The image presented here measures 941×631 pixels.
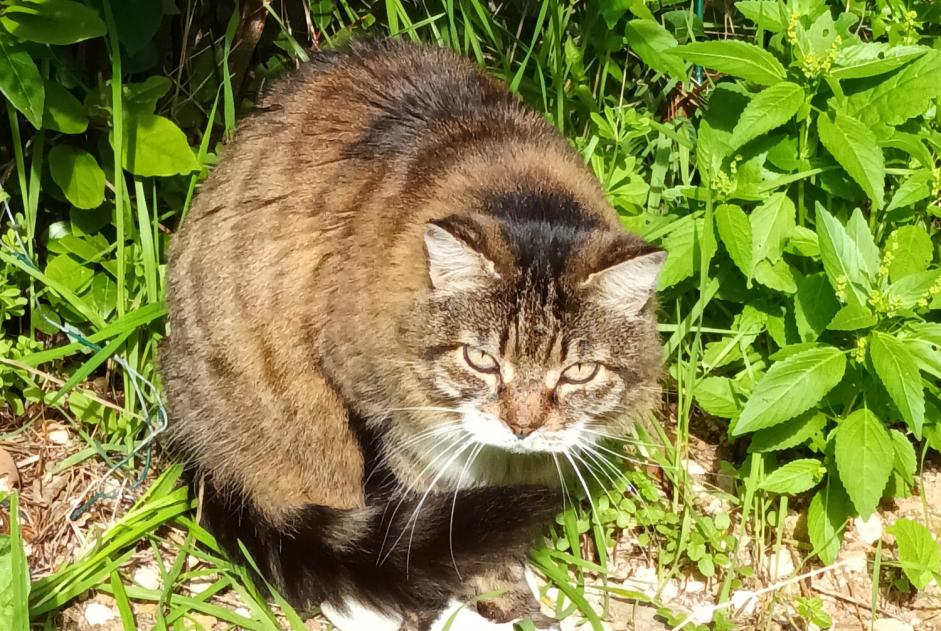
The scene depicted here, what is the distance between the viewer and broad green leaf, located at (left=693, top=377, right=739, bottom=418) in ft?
7.82

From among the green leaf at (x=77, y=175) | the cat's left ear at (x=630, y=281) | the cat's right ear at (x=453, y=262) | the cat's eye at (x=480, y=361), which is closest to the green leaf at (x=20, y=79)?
the green leaf at (x=77, y=175)

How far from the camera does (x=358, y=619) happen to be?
2238mm

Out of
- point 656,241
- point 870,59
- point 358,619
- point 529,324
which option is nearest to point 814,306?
point 656,241

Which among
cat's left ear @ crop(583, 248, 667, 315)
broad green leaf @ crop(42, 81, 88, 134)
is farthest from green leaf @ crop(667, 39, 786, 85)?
broad green leaf @ crop(42, 81, 88, 134)

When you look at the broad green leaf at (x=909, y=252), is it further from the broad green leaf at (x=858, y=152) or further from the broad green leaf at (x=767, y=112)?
the broad green leaf at (x=767, y=112)

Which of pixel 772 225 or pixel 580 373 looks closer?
pixel 580 373

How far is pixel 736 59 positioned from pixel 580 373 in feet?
2.66

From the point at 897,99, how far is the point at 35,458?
2247mm

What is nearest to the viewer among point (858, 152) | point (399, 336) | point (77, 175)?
point (399, 336)

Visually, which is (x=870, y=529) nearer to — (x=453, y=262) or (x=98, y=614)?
(x=453, y=262)

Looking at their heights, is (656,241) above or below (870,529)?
above

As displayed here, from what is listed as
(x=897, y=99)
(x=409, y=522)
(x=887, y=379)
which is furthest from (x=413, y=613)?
(x=897, y=99)

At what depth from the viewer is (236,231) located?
7.22 ft

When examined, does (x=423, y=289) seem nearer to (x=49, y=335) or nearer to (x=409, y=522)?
(x=409, y=522)
